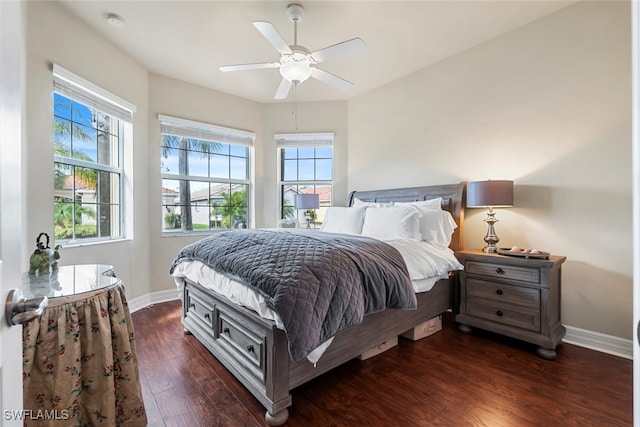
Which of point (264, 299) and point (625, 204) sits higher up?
point (625, 204)

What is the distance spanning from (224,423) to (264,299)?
70cm

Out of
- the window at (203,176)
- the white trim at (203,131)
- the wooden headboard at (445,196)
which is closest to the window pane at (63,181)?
the window at (203,176)

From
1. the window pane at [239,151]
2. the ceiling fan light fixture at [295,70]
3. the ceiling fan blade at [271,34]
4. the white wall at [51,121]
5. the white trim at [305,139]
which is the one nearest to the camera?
the ceiling fan blade at [271,34]

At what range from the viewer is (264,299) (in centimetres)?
160

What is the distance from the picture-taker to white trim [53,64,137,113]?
2422 millimetres

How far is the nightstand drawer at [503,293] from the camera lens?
7.48ft

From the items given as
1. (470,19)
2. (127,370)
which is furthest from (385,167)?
(127,370)

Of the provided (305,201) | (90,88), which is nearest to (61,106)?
(90,88)

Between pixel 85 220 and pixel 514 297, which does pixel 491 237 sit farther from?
pixel 85 220

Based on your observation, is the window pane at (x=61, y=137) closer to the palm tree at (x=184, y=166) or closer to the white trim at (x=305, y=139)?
the palm tree at (x=184, y=166)

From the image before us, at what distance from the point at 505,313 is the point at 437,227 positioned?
2.98 ft

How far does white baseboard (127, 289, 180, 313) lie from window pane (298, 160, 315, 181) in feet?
8.17

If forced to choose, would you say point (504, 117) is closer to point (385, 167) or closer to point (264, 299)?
point (385, 167)

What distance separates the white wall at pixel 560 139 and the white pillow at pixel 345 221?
1.04m
